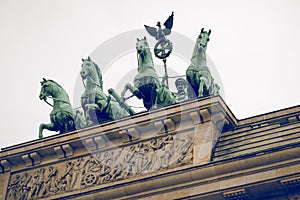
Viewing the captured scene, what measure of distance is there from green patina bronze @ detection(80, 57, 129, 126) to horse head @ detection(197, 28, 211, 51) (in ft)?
10.8

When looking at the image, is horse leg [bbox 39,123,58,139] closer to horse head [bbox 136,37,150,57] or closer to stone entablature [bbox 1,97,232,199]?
stone entablature [bbox 1,97,232,199]

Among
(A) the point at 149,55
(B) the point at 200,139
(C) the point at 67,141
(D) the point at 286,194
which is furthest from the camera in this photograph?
(A) the point at 149,55

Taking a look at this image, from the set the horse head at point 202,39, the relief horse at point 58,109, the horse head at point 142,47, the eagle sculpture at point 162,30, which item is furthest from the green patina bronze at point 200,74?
the relief horse at point 58,109

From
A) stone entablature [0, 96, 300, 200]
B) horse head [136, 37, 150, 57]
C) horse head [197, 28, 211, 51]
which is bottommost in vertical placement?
stone entablature [0, 96, 300, 200]

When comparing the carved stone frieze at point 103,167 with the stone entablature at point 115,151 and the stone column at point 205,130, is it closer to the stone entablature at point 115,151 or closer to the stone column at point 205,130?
the stone entablature at point 115,151

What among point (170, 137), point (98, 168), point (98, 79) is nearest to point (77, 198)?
point (98, 168)

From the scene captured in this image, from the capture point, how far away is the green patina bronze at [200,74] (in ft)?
97.0

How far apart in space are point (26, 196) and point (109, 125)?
3.33m

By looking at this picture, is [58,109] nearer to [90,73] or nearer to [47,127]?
[47,127]

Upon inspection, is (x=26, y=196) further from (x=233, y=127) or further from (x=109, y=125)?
(x=233, y=127)

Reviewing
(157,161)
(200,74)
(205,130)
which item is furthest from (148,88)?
(205,130)

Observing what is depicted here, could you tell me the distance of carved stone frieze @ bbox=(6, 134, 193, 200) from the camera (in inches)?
1102

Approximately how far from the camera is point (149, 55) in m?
31.6

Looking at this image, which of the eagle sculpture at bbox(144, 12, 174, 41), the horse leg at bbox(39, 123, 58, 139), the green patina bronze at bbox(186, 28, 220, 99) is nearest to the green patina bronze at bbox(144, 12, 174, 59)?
the eagle sculpture at bbox(144, 12, 174, 41)
